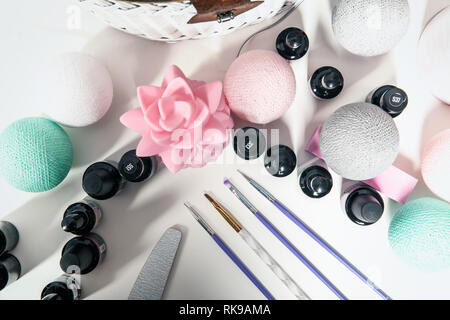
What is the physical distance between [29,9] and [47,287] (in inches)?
12.8

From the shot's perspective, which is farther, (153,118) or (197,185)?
(197,185)

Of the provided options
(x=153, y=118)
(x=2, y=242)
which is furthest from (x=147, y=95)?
(x=2, y=242)

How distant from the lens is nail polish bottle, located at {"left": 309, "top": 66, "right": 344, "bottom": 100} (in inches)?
13.2

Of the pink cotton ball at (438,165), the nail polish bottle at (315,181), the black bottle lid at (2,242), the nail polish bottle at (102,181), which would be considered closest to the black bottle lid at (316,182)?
the nail polish bottle at (315,181)

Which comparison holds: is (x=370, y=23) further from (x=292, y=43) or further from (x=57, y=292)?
(x=57, y=292)

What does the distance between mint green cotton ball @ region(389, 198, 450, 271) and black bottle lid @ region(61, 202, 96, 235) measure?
0.32 metres

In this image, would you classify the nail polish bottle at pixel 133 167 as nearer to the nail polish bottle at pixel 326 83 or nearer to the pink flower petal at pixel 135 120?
the pink flower petal at pixel 135 120

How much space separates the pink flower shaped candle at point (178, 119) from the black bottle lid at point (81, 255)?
0.13 meters

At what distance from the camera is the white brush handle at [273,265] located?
0.35 metres

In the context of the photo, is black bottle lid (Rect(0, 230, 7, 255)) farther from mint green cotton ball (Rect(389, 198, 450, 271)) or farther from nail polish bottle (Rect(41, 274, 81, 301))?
mint green cotton ball (Rect(389, 198, 450, 271))

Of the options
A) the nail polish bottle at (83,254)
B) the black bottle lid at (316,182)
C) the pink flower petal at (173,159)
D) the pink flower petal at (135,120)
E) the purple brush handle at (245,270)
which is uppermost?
the pink flower petal at (135,120)

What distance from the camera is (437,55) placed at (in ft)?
1.09

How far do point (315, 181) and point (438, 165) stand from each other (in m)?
0.12
